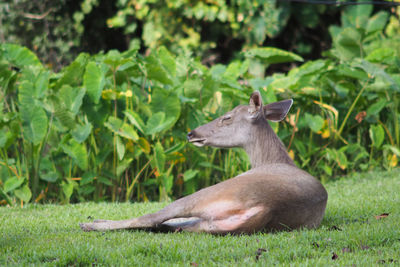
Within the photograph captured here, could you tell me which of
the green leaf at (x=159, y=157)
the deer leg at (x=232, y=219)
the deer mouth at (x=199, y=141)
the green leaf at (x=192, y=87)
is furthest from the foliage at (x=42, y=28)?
the deer leg at (x=232, y=219)

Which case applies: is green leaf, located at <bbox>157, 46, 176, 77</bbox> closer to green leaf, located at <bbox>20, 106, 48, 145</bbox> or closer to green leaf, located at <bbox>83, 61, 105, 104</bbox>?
green leaf, located at <bbox>83, 61, 105, 104</bbox>

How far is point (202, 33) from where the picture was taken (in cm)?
1445

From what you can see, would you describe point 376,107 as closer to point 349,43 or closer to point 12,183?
point 349,43

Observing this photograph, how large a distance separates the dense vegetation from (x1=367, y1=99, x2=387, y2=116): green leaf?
0.02m

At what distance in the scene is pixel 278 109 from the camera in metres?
4.93

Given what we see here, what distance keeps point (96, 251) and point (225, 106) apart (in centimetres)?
371

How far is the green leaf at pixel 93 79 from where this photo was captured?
607 centimetres

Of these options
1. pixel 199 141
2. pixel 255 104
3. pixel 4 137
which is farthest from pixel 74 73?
pixel 255 104

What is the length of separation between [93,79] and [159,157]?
3.81 feet

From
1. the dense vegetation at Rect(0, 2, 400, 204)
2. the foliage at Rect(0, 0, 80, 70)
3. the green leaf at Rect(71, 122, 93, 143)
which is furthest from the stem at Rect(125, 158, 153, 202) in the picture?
the foliage at Rect(0, 0, 80, 70)

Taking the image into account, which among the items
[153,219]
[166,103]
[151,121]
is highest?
[166,103]

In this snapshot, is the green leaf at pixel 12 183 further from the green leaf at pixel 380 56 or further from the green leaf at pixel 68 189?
the green leaf at pixel 380 56

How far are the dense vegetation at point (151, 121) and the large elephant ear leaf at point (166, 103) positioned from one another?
0.01m

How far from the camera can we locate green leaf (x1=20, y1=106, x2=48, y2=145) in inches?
228
